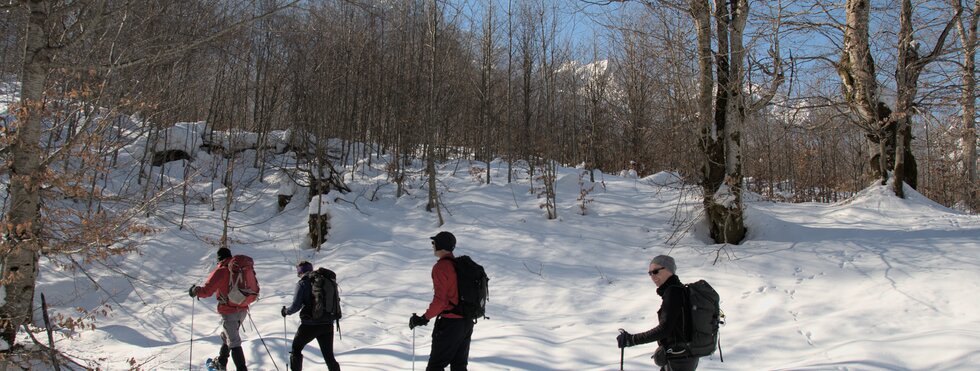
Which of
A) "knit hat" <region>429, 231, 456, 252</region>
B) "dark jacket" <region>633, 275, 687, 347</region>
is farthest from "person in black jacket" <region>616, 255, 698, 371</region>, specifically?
"knit hat" <region>429, 231, 456, 252</region>

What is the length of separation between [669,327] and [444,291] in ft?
5.58

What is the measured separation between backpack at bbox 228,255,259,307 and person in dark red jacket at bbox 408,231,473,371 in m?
2.50

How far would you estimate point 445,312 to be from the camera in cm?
452

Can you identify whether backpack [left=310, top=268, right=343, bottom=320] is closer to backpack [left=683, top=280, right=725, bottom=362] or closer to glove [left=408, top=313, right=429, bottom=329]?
glove [left=408, top=313, right=429, bottom=329]

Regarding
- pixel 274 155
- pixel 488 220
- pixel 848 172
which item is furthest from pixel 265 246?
pixel 848 172

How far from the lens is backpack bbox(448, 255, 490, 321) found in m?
4.47

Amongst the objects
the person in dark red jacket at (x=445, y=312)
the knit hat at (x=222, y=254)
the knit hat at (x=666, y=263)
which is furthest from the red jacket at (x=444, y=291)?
the knit hat at (x=222, y=254)

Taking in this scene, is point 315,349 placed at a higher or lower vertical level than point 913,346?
lower

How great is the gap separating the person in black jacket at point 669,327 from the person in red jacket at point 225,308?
4186 mm

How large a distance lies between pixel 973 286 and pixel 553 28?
456 inches

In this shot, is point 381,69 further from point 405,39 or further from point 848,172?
point 848,172

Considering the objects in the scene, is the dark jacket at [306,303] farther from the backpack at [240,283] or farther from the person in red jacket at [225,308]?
the person in red jacket at [225,308]

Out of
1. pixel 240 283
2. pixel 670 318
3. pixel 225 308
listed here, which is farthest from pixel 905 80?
pixel 225 308

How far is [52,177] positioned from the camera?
4.64 m
